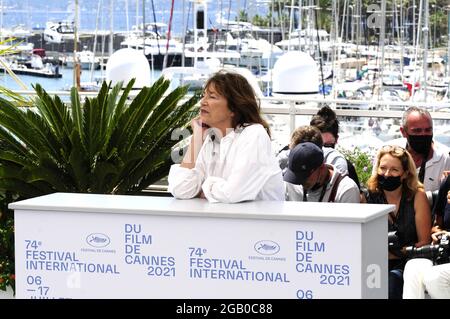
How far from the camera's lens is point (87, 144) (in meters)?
9.30

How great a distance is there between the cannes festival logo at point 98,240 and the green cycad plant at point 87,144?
363 cm

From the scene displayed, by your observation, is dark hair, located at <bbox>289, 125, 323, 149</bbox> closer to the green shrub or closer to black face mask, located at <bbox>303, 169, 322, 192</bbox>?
black face mask, located at <bbox>303, 169, 322, 192</bbox>

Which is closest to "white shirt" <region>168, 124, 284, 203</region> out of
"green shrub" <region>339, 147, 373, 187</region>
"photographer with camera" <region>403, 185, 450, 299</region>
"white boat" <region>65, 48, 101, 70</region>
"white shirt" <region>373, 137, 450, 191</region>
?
"photographer with camera" <region>403, 185, 450, 299</region>

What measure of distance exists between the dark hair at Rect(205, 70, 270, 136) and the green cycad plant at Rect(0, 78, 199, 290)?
3.07m

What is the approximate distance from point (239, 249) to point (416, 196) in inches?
106

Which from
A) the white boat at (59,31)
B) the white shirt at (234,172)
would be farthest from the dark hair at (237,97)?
the white boat at (59,31)

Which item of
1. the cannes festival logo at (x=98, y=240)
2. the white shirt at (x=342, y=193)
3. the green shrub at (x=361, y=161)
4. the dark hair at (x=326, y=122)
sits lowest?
the green shrub at (x=361, y=161)

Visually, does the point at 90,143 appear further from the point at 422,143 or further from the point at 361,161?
the point at 361,161

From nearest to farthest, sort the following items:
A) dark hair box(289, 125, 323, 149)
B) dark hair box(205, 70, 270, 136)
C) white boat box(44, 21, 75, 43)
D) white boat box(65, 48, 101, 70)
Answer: dark hair box(205, 70, 270, 136) → dark hair box(289, 125, 323, 149) → white boat box(65, 48, 101, 70) → white boat box(44, 21, 75, 43)

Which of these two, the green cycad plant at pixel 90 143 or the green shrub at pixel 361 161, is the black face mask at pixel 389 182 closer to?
the green cycad plant at pixel 90 143

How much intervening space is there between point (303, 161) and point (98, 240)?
2.04 metres

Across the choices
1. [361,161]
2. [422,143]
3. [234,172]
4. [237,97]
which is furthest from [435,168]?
[234,172]

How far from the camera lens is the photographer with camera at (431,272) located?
7012 mm

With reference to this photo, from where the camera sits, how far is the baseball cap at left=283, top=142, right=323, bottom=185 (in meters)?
7.07
